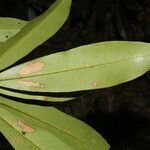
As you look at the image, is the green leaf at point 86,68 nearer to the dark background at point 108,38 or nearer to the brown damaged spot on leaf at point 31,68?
the brown damaged spot on leaf at point 31,68

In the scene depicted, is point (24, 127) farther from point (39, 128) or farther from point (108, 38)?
point (108, 38)

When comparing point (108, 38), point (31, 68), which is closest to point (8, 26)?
point (31, 68)

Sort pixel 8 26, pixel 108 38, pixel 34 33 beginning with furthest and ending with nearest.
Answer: pixel 108 38, pixel 8 26, pixel 34 33

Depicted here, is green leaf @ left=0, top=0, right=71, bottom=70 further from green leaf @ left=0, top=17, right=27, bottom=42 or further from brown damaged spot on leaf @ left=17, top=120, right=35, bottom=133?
green leaf @ left=0, top=17, right=27, bottom=42

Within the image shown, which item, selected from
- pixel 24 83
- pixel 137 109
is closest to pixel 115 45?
pixel 24 83

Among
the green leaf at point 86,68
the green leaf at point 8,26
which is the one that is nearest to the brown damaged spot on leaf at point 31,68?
the green leaf at point 86,68

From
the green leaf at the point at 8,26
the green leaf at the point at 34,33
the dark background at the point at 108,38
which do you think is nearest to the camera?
the green leaf at the point at 34,33
